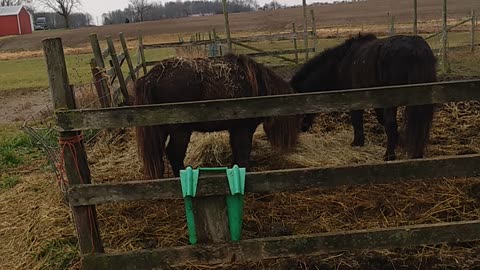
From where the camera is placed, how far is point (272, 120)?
16.9 feet

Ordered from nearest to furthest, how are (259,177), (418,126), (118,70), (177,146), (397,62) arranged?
1. (259,177)
2. (177,146)
3. (418,126)
4. (397,62)
5. (118,70)

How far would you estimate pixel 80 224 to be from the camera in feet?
10.9

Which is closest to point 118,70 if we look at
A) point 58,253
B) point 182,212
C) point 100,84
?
point 100,84

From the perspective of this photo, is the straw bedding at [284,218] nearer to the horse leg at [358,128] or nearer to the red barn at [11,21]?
the horse leg at [358,128]

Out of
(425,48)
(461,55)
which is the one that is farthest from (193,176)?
(461,55)

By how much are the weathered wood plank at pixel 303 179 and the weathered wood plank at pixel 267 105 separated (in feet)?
1.36

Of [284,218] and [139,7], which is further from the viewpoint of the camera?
[139,7]

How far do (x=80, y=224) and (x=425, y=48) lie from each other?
4.55 meters

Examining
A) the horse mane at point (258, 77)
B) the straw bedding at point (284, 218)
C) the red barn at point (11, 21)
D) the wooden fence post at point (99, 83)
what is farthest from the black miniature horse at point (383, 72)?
the red barn at point (11, 21)

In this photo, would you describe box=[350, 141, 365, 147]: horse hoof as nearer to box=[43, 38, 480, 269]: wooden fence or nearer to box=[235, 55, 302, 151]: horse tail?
box=[235, 55, 302, 151]: horse tail

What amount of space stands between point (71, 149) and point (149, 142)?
1558mm

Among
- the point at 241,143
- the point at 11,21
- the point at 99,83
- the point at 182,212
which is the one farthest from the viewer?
the point at 11,21

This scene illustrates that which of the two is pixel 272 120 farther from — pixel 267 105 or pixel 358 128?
pixel 358 128

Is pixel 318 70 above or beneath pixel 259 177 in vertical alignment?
above
